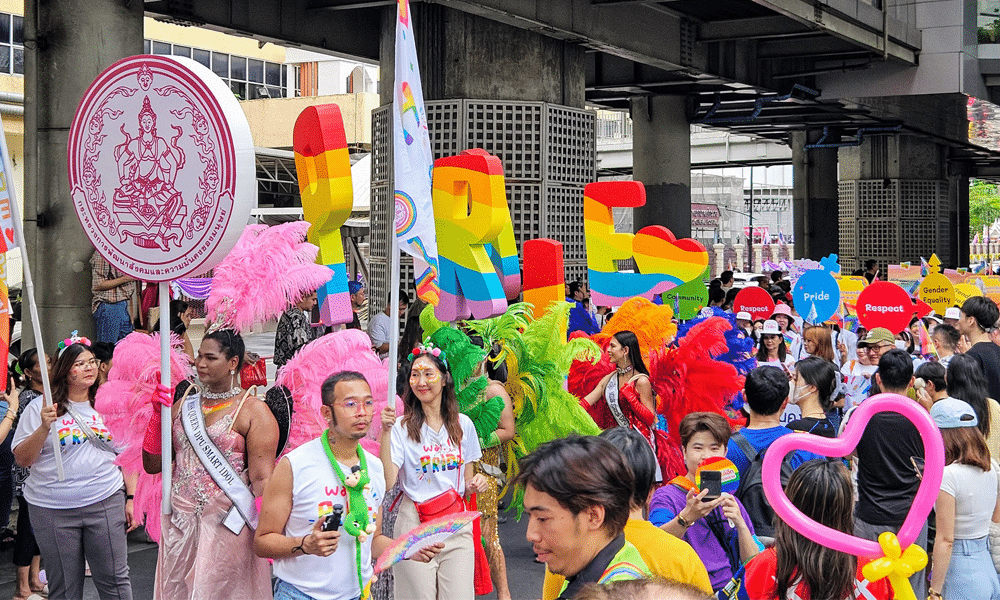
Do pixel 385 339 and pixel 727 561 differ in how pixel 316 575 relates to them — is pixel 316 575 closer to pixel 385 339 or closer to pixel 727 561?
pixel 727 561

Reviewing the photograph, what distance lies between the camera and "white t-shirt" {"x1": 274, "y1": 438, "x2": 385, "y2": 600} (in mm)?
4109

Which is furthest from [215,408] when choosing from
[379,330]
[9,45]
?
[9,45]

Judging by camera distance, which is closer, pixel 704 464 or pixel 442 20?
pixel 704 464

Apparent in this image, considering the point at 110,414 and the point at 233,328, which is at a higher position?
the point at 233,328

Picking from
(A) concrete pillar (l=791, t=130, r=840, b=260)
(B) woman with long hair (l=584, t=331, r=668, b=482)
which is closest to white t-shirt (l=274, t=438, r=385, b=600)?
(B) woman with long hair (l=584, t=331, r=668, b=482)

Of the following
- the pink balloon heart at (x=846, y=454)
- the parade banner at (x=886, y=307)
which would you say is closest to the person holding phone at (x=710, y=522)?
the pink balloon heart at (x=846, y=454)

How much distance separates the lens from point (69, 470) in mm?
→ 5473

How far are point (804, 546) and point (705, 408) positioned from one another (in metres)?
4.17

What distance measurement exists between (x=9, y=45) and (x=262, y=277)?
27.2 meters

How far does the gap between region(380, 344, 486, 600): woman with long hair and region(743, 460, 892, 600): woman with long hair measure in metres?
2.13

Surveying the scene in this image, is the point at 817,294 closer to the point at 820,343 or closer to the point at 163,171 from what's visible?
the point at 820,343

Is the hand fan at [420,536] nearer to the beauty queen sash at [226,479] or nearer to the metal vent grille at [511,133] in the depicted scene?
the beauty queen sash at [226,479]

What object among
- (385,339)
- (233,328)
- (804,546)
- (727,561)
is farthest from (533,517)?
(385,339)

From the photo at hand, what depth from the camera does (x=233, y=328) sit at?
5.16 meters
